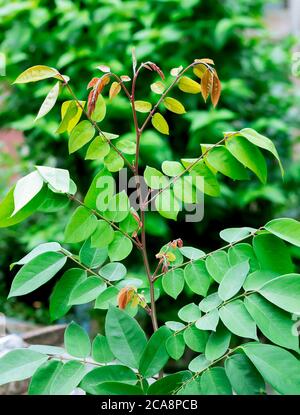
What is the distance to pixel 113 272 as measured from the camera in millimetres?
920

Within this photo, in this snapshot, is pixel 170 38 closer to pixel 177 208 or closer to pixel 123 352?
pixel 177 208

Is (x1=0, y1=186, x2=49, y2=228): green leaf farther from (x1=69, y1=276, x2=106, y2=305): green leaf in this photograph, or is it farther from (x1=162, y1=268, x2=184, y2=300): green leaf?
(x1=162, y1=268, x2=184, y2=300): green leaf

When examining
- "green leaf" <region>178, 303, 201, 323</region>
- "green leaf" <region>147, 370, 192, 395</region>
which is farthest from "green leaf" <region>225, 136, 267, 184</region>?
"green leaf" <region>147, 370, 192, 395</region>

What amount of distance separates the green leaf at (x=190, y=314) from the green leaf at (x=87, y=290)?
13 centimetres

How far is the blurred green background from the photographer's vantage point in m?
2.90

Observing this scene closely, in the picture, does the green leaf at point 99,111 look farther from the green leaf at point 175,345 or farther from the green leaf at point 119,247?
the green leaf at point 175,345

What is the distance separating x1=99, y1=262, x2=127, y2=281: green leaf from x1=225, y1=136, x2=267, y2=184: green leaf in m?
0.26

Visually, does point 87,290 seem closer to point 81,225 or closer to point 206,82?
point 81,225

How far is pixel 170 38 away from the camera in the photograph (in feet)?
9.45

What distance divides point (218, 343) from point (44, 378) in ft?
0.84

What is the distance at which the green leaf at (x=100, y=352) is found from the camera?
842mm

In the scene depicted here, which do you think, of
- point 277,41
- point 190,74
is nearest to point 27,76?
point 190,74
